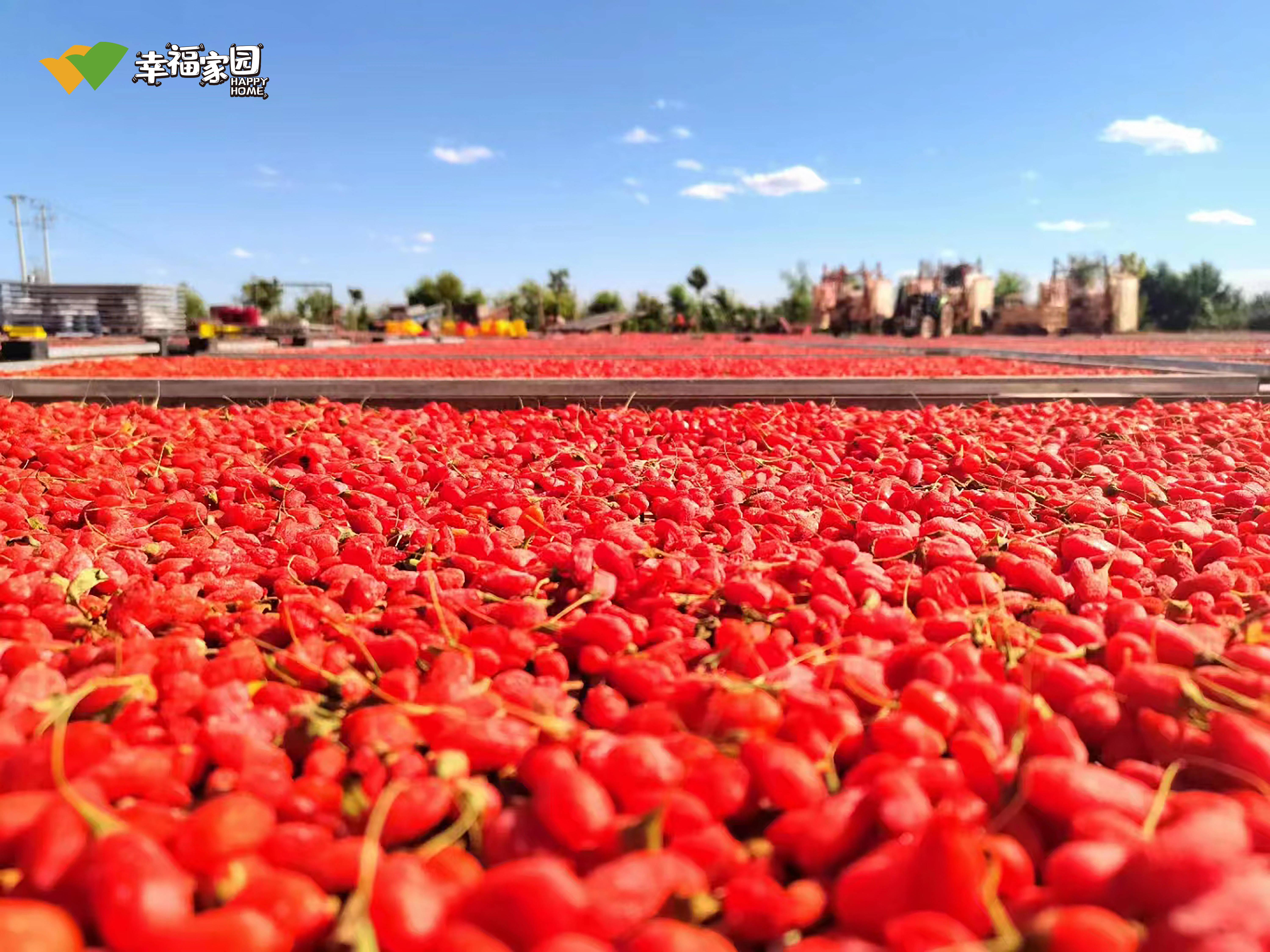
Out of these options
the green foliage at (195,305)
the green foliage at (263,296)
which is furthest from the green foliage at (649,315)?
the green foliage at (195,305)

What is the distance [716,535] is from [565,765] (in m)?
1.39

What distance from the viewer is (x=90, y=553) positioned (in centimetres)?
221

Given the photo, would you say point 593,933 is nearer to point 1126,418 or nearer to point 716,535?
point 716,535

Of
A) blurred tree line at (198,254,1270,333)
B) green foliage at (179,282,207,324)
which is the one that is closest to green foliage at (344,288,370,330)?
blurred tree line at (198,254,1270,333)

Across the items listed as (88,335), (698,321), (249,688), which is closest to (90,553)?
(249,688)

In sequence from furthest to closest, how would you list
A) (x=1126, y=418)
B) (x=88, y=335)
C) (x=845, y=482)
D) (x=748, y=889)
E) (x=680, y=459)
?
(x=88, y=335) < (x=1126, y=418) < (x=680, y=459) < (x=845, y=482) < (x=748, y=889)

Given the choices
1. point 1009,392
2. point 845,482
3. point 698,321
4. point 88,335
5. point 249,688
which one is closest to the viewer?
point 249,688

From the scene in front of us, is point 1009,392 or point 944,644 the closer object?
point 944,644

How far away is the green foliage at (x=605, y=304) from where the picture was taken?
158 feet

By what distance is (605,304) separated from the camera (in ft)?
158

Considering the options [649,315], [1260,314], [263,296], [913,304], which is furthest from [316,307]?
[1260,314]

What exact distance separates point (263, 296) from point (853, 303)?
31.2 metres

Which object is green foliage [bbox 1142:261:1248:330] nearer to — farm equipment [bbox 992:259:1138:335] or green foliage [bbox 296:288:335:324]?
farm equipment [bbox 992:259:1138:335]

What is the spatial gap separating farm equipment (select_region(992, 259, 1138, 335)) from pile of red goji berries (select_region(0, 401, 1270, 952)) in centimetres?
2392
